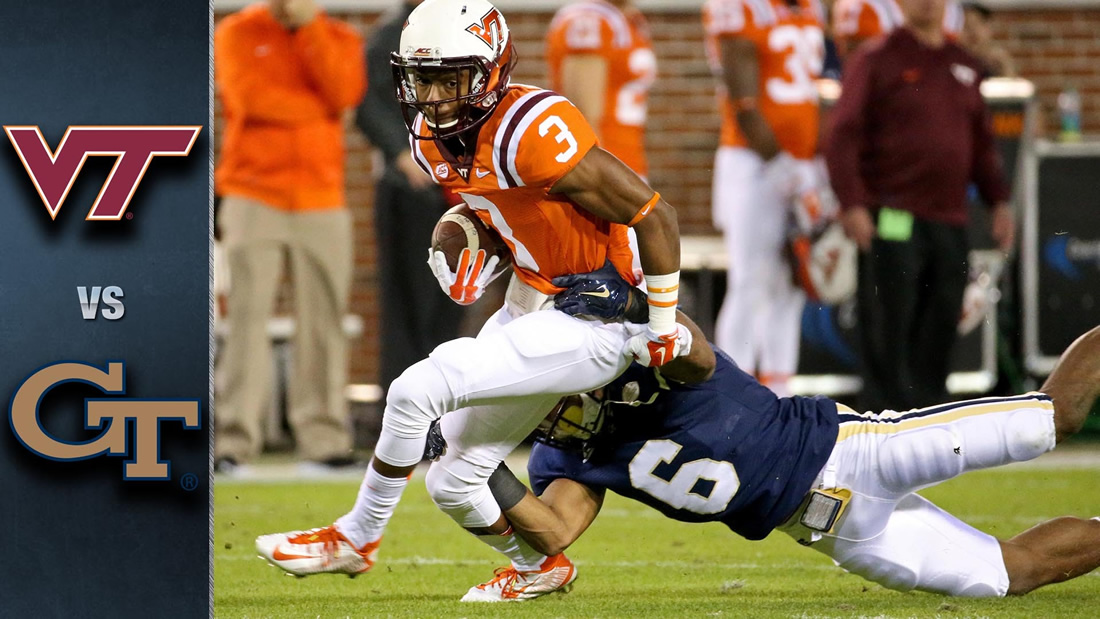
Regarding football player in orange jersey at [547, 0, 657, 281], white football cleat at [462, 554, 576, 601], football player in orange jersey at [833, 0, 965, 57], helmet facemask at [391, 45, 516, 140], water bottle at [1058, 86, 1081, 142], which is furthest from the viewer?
water bottle at [1058, 86, 1081, 142]

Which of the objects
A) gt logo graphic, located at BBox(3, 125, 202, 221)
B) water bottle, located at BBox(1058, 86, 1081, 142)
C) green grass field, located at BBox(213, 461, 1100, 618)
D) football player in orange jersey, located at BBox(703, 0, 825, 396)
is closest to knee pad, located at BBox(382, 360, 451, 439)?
green grass field, located at BBox(213, 461, 1100, 618)

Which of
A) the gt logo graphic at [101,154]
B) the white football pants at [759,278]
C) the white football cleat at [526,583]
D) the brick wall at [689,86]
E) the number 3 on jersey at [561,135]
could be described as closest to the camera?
the gt logo graphic at [101,154]

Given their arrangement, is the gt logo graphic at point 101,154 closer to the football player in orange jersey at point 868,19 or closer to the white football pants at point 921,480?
the white football pants at point 921,480

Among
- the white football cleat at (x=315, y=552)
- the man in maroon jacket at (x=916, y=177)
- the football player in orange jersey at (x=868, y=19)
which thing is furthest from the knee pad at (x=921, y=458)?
the football player in orange jersey at (x=868, y=19)

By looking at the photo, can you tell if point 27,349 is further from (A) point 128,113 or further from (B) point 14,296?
(A) point 128,113

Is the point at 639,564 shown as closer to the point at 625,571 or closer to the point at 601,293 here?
the point at 625,571

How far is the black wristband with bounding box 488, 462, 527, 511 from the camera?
3.45 meters

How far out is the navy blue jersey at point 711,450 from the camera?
11.2 feet

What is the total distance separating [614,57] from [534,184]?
3.00m

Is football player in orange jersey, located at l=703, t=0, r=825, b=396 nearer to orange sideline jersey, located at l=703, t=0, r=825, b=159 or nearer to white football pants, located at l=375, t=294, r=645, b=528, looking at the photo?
orange sideline jersey, located at l=703, t=0, r=825, b=159

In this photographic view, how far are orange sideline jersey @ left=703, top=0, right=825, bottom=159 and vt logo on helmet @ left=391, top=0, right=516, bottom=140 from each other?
2.85 metres

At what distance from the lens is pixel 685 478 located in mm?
3408

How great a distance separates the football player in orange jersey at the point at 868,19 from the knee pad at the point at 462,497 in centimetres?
383

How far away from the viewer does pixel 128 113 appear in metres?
2.81
